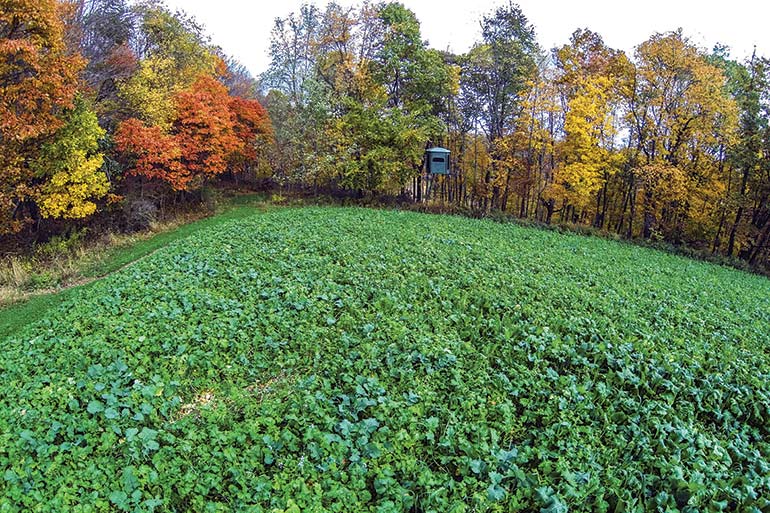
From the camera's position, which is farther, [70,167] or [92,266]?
[70,167]

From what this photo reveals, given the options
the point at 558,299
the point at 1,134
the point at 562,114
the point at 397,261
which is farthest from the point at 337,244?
the point at 562,114

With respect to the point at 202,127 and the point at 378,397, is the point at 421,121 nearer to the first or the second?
the point at 202,127

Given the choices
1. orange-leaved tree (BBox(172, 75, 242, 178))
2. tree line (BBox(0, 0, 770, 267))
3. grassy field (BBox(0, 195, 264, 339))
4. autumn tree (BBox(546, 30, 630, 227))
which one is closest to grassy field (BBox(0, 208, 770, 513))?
grassy field (BBox(0, 195, 264, 339))

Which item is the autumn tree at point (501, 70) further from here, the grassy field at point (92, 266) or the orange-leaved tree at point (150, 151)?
the orange-leaved tree at point (150, 151)

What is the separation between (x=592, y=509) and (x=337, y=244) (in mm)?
7606

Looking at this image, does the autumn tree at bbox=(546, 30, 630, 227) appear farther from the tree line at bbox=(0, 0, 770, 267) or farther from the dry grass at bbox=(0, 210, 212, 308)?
the dry grass at bbox=(0, 210, 212, 308)

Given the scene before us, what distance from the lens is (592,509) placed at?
3.35 metres

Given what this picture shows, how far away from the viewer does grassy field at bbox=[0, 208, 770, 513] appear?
340cm

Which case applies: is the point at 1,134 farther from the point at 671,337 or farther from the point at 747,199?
the point at 747,199

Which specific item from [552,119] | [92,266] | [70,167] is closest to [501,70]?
[552,119]

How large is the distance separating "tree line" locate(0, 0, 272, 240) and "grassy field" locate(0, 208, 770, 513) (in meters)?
7.97

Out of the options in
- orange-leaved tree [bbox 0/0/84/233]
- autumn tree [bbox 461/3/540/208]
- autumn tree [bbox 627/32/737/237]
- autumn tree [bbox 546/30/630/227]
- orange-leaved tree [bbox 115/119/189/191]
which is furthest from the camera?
autumn tree [bbox 461/3/540/208]

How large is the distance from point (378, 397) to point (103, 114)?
17756 mm

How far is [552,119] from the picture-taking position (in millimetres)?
20859
